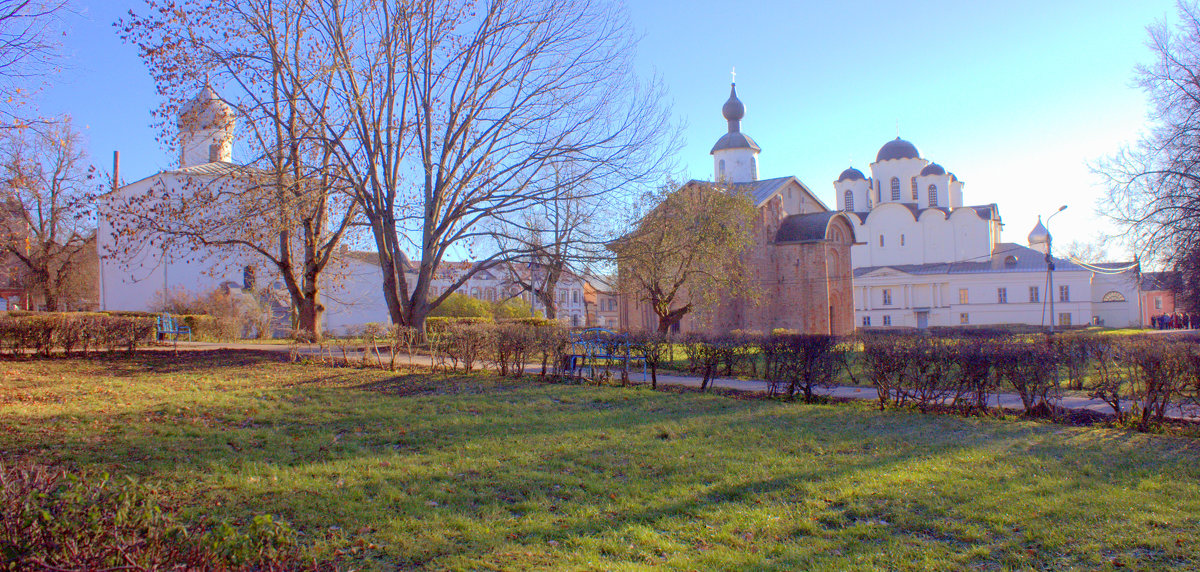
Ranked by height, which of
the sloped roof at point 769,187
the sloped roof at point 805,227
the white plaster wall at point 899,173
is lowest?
the sloped roof at point 805,227

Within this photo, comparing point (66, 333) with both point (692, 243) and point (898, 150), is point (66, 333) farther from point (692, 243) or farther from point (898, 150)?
point (898, 150)

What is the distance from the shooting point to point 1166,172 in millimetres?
19422

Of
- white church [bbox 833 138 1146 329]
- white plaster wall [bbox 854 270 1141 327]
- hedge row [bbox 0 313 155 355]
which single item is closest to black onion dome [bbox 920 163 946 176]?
white church [bbox 833 138 1146 329]

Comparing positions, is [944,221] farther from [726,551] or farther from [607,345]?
[726,551]

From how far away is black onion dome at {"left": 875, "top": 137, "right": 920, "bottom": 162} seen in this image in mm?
58000

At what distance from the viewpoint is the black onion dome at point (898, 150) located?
58.0 metres

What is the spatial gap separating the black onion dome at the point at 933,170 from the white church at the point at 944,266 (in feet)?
0.24

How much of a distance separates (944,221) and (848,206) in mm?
7898

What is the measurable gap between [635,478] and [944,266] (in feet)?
174

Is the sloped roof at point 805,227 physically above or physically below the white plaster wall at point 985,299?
above

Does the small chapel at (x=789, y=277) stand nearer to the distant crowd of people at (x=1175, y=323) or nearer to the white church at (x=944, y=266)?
the white church at (x=944, y=266)

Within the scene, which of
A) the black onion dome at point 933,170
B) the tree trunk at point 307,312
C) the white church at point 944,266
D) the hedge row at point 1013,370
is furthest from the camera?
the black onion dome at point 933,170

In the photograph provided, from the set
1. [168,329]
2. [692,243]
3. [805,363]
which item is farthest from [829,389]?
[168,329]

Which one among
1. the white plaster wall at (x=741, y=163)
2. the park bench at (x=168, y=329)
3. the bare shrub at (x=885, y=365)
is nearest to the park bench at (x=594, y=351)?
the bare shrub at (x=885, y=365)
